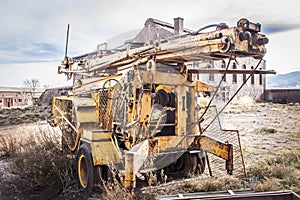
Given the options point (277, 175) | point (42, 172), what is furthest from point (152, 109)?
point (277, 175)

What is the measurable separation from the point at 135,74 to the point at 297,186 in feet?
12.8

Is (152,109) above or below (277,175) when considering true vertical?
above

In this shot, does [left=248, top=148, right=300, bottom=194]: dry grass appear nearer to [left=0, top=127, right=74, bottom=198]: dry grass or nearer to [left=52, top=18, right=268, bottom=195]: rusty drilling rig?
[left=52, top=18, right=268, bottom=195]: rusty drilling rig

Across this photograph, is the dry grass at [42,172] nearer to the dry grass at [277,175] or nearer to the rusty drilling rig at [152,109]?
the rusty drilling rig at [152,109]

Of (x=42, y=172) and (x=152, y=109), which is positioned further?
(x=42, y=172)

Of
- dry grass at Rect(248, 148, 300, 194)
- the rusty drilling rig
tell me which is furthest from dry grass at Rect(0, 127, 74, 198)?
dry grass at Rect(248, 148, 300, 194)

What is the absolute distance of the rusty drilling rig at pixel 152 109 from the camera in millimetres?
4250

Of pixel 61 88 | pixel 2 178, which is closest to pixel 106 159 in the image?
pixel 2 178

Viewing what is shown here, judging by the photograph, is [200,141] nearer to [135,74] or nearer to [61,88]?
[135,74]

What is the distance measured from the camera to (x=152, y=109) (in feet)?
17.6

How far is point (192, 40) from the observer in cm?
436

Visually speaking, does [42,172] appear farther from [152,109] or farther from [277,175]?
[277,175]

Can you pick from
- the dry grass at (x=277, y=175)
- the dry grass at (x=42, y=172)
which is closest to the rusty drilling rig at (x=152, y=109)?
the dry grass at (x=42, y=172)

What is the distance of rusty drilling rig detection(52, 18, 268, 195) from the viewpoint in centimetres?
425
